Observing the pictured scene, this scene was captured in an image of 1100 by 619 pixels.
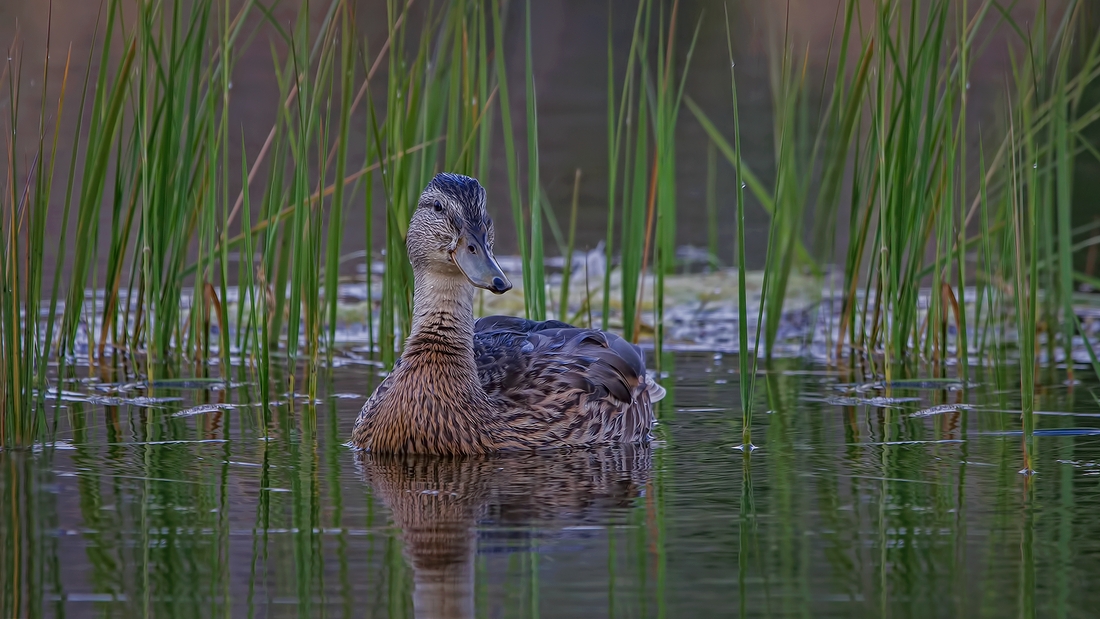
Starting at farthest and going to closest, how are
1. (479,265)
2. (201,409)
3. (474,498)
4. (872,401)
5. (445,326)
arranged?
(872,401) → (201,409) → (445,326) → (479,265) → (474,498)

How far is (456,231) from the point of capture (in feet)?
18.8

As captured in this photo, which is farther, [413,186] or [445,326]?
[413,186]

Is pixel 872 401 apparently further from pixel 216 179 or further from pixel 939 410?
pixel 216 179

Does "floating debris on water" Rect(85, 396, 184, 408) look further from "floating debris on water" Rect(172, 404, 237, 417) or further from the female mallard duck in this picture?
the female mallard duck

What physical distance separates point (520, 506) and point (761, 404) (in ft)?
7.28

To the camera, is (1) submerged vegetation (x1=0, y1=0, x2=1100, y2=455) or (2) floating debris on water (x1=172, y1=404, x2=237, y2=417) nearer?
(1) submerged vegetation (x1=0, y1=0, x2=1100, y2=455)

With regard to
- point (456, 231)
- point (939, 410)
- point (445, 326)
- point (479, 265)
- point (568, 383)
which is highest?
point (456, 231)

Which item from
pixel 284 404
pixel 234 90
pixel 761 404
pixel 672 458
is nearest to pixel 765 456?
pixel 672 458

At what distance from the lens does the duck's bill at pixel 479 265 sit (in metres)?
5.50

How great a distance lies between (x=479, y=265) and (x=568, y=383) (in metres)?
0.77

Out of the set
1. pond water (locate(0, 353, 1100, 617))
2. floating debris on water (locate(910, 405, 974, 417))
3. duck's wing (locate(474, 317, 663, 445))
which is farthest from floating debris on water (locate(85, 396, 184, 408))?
floating debris on water (locate(910, 405, 974, 417))

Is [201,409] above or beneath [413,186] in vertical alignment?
beneath

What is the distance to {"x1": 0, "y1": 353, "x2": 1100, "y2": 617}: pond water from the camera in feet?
11.9

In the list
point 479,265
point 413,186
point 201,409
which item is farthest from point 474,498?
point 413,186
